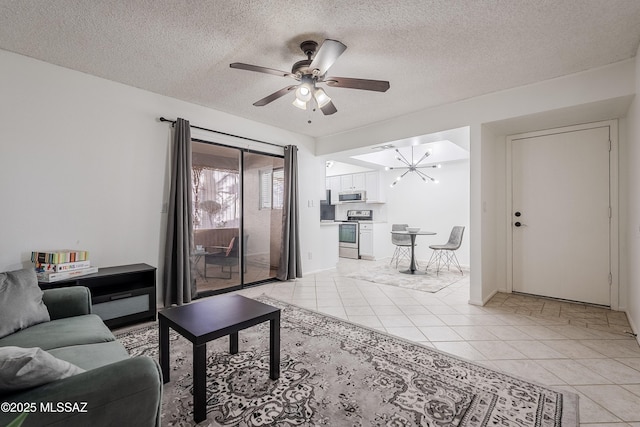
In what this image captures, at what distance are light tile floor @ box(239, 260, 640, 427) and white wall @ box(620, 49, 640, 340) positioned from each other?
311 mm

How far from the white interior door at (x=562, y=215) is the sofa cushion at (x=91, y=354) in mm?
4536

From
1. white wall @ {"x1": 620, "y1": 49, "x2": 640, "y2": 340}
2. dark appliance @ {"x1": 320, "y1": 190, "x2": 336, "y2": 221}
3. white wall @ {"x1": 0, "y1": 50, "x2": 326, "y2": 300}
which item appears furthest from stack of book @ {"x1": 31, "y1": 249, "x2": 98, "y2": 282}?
dark appliance @ {"x1": 320, "y1": 190, "x2": 336, "y2": 221}

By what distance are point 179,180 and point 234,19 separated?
6.35ft

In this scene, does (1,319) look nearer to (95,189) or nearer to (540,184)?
(95,189)

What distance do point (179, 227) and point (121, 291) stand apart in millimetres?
879

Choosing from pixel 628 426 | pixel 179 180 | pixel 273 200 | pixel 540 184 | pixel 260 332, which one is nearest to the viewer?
pixel 628 426

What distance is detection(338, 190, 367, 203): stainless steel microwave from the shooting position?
7.30 m

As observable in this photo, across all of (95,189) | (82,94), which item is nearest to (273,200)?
(95,189)

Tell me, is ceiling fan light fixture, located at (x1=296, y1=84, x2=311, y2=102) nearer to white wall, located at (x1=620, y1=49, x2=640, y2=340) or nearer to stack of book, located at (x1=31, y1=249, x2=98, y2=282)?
stack of book, located at (x1=31, y1=249, x2=98, y2=282)

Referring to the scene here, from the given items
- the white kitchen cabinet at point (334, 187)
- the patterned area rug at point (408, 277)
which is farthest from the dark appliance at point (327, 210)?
the patterned area rug at point (408, 277)

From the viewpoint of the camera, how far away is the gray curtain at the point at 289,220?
464 centimetres

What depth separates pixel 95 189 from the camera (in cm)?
295

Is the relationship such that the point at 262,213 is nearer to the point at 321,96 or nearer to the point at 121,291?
the point at 121,291

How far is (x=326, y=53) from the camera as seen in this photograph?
2.03 m
